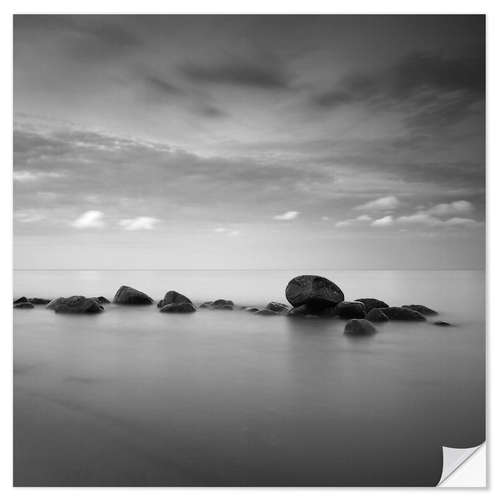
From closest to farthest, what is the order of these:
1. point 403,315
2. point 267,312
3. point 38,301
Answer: point 403,315 < point 267,312 < point 38,301

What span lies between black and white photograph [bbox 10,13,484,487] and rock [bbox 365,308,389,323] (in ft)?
5.83

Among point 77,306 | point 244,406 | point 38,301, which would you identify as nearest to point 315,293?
point 244,406

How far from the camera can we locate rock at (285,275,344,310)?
8.48 m

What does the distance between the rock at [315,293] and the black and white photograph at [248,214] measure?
2.34m

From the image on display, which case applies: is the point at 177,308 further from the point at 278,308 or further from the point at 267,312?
the point at 278,308

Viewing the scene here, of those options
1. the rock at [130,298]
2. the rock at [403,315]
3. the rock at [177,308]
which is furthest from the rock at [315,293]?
the rock at [130,298]

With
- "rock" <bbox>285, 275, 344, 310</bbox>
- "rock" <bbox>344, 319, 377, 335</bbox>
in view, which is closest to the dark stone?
"rock" <bbox>285, 275, 344, 310</bbox>

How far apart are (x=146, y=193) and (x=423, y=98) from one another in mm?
3764

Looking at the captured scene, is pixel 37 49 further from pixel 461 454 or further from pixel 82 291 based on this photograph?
pixel 82 291

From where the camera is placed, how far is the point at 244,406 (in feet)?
12.3

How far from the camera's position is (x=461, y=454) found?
11.2ft

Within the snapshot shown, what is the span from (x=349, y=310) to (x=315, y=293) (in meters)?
0.80

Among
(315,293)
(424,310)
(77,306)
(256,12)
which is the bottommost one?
(424,310)

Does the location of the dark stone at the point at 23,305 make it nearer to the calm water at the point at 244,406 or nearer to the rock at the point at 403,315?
the calm water at the point at 244,406
